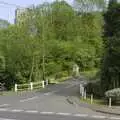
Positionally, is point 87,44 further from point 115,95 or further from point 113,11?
point 115,95

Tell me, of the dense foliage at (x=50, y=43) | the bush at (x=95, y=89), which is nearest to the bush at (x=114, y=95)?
the bush at (x=95, y=89)

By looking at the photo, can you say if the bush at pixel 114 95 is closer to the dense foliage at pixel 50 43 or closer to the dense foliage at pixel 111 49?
the dense foliage at pixel 111 49

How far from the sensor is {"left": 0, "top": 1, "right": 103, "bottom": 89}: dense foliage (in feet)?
185

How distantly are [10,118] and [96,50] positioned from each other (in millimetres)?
62268

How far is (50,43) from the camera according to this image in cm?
6875

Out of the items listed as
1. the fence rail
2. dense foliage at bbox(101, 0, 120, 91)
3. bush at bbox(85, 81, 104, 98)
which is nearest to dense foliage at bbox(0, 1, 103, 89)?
the fence rail

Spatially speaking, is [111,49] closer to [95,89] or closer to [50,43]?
[95,89]

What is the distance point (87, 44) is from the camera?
84.1 meters

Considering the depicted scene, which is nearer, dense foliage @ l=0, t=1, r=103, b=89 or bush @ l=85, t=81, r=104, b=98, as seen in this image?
bush @ l=85, t=81, r=104, b=98

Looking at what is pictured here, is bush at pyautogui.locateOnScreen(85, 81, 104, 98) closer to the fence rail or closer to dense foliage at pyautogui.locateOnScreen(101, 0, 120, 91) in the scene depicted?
dense foliage at pyautogui.locateOnScreen(101, 0, 120, 91)

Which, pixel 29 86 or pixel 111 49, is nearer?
pixel 111 49

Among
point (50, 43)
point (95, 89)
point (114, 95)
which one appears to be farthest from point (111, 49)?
point (50, 43)

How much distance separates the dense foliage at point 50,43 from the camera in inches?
2226

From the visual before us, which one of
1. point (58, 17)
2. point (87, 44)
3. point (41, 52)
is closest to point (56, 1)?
point (58, 17)
